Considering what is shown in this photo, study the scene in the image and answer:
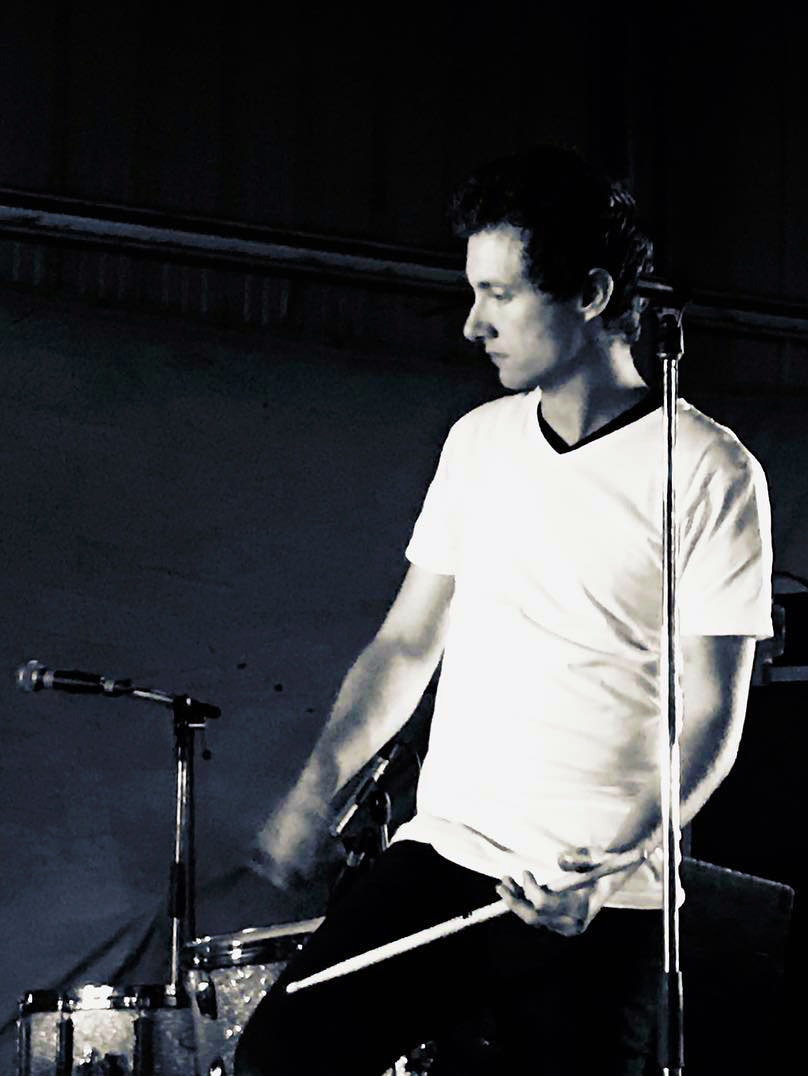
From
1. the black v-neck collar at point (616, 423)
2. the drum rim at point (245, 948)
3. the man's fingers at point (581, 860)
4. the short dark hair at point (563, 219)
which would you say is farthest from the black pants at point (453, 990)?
the drum rim at point (245, 948)

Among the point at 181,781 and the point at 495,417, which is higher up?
the point at 495,417

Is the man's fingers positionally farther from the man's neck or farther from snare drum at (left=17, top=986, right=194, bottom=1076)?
snare drum at (left=17, top=986, right=194, bottom=1076)

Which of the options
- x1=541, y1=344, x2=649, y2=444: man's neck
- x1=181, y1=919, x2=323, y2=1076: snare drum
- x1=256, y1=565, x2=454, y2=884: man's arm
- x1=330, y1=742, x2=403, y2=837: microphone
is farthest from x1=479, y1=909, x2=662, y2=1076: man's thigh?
x1=181, y1=919, x2=323, y2=1076: snare drum

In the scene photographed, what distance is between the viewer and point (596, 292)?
6.50ft

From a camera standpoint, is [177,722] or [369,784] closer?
[369,784]

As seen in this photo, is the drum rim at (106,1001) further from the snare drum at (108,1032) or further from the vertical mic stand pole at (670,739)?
the vertical mic stand pole at (670,739)

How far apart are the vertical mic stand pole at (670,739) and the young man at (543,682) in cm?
5

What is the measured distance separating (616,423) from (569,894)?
62 cm

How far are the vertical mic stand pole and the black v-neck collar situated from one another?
0.15 metres

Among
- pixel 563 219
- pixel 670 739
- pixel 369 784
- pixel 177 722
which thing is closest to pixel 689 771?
pixel 670 739

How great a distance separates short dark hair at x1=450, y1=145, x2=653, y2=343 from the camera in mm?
1922

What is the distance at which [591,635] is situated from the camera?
6.02 ft

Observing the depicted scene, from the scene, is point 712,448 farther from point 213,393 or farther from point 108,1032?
point 213,393

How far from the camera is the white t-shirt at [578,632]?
179 centimetres
